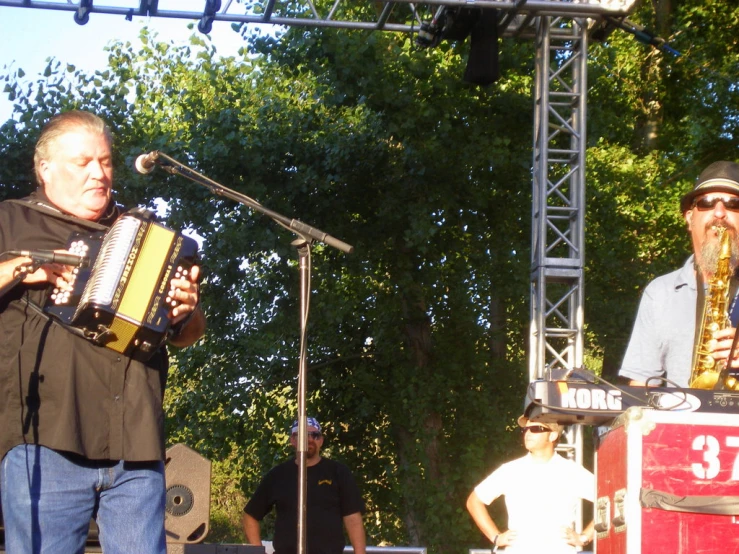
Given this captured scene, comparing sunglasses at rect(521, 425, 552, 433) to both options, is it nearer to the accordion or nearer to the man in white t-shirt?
the man in white t-shirt

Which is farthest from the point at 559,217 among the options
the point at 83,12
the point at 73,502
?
the point at 73,502

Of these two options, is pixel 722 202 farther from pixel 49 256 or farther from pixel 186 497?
pixel 186 497

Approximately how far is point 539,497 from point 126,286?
3.90 m

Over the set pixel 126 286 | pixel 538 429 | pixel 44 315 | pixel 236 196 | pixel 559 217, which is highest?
pixel 559 217

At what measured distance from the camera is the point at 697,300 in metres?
3.90

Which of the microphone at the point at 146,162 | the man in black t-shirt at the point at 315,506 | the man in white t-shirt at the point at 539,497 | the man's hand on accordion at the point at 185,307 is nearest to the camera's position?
the man's hand on accordion at the point at 185,307

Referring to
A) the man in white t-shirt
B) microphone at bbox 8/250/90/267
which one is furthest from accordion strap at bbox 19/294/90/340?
the man in white t-shirt

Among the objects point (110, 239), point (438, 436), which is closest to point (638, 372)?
point (110, 239)

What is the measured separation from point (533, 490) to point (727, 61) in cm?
1173

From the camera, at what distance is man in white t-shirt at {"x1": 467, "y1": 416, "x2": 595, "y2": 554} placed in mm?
6086

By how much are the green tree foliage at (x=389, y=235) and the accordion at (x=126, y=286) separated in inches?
359

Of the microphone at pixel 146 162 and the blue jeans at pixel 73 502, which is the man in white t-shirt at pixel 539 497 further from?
the blue jeans at pixel 73 502

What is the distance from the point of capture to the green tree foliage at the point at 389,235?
12602 mm

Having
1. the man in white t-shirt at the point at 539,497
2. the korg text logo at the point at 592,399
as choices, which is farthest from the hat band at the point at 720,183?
the man in white t-shirt at the point at 539,497
